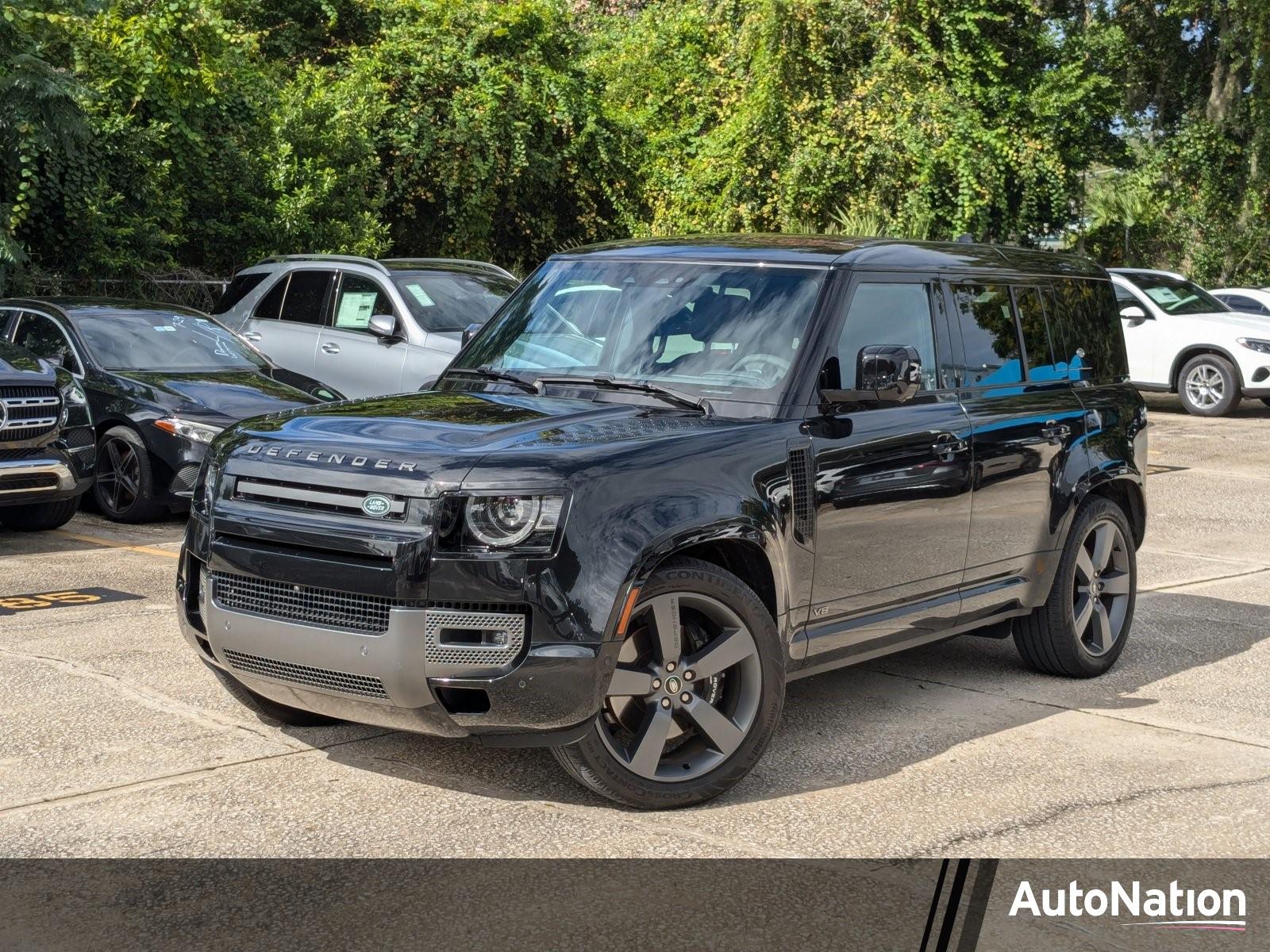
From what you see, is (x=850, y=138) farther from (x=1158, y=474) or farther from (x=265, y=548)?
(x=265, y=548)

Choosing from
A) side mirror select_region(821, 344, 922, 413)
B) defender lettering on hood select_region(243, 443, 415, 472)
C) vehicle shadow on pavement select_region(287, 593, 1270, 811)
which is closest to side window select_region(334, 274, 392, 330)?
vehicle shadow on pavement select_region(287, 593, 1270, 811)

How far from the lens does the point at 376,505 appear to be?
463cm

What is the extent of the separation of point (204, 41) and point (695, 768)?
50.6 ft

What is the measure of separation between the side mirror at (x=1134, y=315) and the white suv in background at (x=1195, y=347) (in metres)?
0.01

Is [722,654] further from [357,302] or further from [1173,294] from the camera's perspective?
[1173,294]

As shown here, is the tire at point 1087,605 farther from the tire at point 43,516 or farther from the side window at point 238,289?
the side window at point 238,289

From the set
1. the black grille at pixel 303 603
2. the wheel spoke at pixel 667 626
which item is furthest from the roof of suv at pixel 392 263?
the wheel spoke at pixel 667 626

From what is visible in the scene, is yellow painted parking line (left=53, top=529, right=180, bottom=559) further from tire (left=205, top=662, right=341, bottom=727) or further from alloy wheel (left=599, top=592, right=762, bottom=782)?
alloy wheel (left=599, top=592, right=762, bottom=782)

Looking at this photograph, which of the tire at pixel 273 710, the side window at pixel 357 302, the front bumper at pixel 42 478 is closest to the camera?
the tire at pixel 273 710

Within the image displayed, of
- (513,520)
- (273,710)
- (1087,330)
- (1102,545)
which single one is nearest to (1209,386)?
(1087,330)

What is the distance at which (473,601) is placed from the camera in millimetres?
4555

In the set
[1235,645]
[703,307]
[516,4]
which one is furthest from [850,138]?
[703,307]

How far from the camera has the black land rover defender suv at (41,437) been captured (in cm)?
972

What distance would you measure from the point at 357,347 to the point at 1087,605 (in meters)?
8.18
